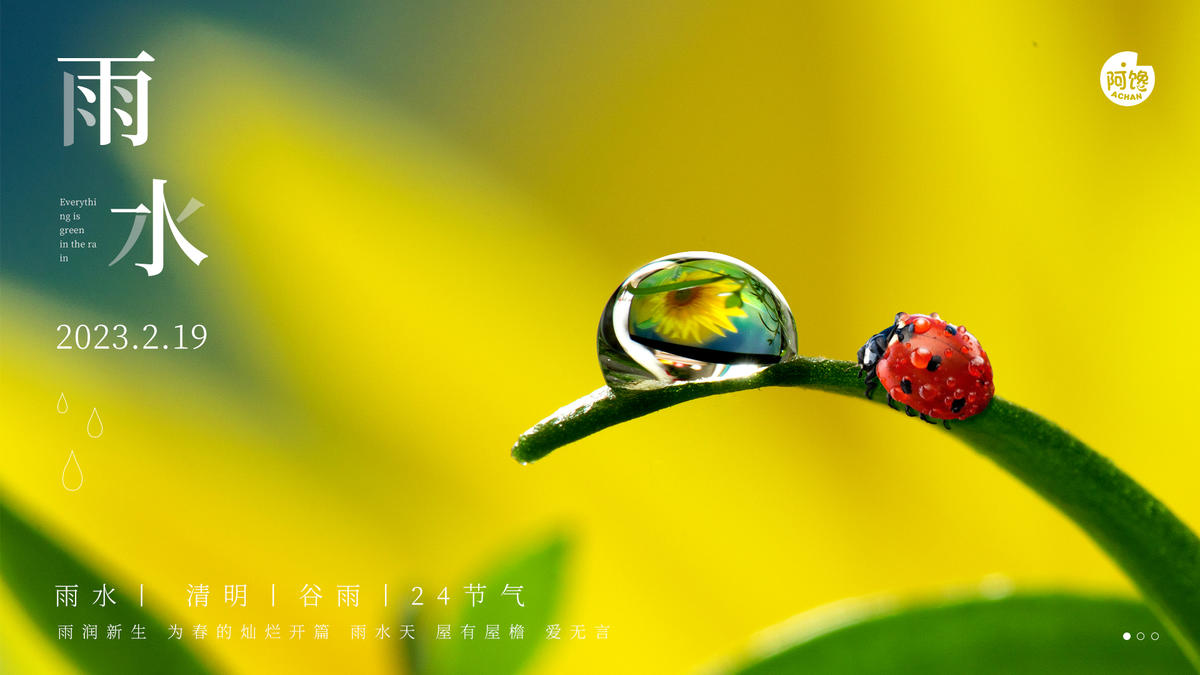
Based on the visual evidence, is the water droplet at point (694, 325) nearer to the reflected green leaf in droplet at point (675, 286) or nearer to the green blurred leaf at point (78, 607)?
the reflected green leaf in droplet at point (675, 286)

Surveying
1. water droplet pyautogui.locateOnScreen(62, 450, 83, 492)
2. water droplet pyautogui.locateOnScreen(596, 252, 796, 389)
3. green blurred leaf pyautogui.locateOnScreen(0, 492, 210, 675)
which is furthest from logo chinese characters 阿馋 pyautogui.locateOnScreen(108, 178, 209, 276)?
water droplet pyautogui.locateOnScreen(596, 252, 796, 389)

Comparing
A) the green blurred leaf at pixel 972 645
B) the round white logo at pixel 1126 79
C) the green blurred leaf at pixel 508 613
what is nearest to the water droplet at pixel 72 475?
the green blurred leaf at pixel 508 613

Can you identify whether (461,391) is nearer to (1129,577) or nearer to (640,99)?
(640,99)

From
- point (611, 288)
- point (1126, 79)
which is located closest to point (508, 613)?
point (611, 288)

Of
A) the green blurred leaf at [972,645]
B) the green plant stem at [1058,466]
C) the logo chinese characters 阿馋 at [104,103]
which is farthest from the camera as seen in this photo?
the logo chinese characters 阿馋 at [104,103]

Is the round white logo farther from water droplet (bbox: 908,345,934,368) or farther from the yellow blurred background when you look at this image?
water droplet (bbox: 908,345,934,368)

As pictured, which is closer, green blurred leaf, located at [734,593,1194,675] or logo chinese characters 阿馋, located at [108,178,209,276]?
green blurred leaf, located at [734,593,1194,675]
